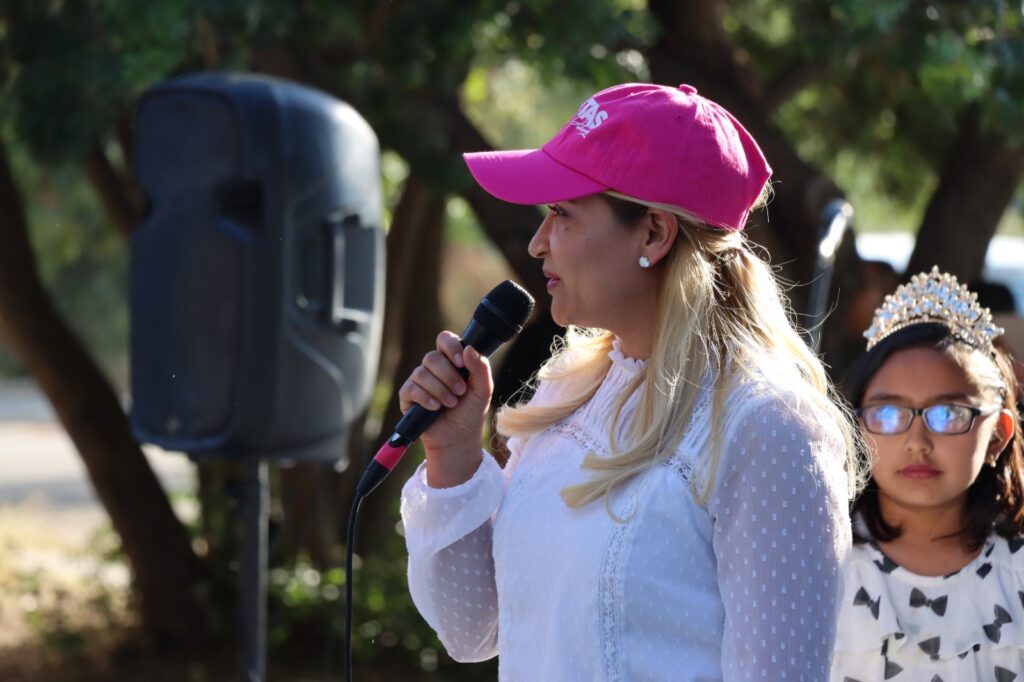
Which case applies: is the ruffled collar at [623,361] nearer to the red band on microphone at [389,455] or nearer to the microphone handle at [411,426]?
the microphone handle at [411,426]

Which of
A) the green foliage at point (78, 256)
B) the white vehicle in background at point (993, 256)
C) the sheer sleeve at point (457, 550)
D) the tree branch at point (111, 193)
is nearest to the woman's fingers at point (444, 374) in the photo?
the sheer sleeve at point (457, 550)

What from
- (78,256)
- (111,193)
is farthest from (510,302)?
(78,256)

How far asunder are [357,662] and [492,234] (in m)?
2.37

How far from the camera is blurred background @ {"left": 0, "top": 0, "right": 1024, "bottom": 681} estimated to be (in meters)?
4.73

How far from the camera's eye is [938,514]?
2311 mm

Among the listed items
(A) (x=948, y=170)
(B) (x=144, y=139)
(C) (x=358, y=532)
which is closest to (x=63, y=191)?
(C) (x=358, y=532)

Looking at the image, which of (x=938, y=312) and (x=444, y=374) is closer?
(x=444, y=374)

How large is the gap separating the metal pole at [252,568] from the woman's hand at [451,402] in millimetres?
2336

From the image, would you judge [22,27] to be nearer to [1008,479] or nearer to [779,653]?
[1008,479]

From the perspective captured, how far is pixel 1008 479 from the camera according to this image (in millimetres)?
2338

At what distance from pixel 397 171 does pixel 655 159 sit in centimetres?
746

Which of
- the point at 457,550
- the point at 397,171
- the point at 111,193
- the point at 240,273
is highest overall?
the point at 457,550

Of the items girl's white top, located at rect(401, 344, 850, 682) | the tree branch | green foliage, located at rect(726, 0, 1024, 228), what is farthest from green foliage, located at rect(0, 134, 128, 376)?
girl's white top, located at rect(401, 344, 850, 682)

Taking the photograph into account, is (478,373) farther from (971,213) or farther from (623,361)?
(971,213)
